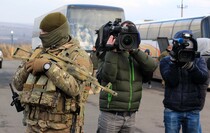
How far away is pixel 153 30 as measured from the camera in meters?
21.1

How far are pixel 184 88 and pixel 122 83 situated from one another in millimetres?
673

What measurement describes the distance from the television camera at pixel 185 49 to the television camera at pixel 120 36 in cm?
42

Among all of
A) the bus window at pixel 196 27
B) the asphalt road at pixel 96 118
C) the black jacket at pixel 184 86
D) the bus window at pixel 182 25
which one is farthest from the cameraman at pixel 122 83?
the bus window at pixel 182 25

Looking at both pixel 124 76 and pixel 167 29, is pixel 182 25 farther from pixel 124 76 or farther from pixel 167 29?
pixel 124 76

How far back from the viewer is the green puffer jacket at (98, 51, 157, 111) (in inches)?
162

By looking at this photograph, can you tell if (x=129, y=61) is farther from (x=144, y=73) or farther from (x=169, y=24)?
(x=169, y=24)

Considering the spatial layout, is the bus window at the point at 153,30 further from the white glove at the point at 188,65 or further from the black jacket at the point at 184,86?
the white glove at the point at 188,65

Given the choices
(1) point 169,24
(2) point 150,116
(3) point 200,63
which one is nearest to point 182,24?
(1) point 169,24

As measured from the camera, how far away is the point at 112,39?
4078 mm

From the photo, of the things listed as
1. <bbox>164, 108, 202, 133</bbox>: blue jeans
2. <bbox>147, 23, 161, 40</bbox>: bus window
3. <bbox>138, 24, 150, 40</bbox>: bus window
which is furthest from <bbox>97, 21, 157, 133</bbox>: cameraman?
<bbox>138, 24, 150, 40</bbox>: bus window

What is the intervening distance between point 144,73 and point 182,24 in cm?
1450

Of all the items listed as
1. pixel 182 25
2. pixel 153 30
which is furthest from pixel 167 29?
pixel 153 30

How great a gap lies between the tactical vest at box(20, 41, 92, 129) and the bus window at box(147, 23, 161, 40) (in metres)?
17.4

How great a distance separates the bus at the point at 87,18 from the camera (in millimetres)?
18000
